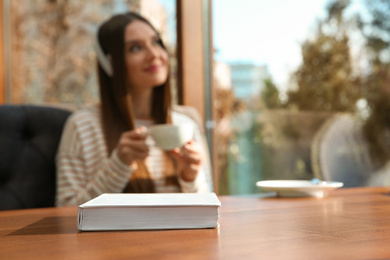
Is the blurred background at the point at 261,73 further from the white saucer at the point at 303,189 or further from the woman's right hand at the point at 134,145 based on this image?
the white saucer at the point at 303,189

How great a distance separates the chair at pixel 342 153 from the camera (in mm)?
2531

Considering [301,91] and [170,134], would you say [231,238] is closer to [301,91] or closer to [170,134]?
[170,134]

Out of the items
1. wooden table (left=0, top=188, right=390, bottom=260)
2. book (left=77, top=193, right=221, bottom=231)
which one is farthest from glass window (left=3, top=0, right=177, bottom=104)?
book (left=77, top=193, right=221, bottom=231)

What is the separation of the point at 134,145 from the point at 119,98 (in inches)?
14.5

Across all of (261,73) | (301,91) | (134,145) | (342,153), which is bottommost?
(342,153)

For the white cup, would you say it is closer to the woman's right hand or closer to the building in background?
the woman's right hand

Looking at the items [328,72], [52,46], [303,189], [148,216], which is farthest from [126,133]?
[328,72]

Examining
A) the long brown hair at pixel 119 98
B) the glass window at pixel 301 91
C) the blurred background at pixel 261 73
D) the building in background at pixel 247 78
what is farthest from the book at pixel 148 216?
the building in background at pixel 247 78

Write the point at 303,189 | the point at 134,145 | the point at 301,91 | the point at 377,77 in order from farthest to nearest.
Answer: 1. the point at 377,77
2. the point at 301,91
3. the point at 134,145
4. the point at 303,189

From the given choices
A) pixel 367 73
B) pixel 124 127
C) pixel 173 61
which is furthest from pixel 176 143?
pixel 367 73

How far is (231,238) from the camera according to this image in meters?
0.59

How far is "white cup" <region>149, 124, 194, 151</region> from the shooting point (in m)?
1.20

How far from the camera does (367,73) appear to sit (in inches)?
110

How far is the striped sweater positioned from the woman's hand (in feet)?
0.11
